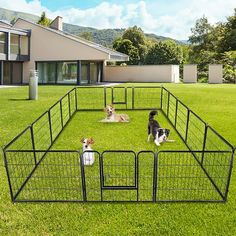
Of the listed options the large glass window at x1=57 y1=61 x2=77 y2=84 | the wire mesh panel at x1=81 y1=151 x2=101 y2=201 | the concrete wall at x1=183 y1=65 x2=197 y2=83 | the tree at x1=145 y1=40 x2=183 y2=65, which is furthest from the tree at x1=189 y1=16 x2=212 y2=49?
the wire mesh panel at x1=81 y1=151 x2=101 y2=201

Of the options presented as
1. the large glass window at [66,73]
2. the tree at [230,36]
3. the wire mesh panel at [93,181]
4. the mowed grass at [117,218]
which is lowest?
the mowed grass at [117,218]

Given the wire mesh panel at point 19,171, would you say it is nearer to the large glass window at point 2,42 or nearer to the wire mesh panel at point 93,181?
the wire mesh panel at point 93,181

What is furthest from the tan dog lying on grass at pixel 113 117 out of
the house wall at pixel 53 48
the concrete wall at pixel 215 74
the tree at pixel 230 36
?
the tree at pixel 230 36

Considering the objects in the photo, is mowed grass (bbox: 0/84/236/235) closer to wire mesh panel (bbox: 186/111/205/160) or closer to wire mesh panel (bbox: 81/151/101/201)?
wire mesh panel (bbox: 81/151/101/201)

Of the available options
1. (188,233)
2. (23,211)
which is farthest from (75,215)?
(188,233)

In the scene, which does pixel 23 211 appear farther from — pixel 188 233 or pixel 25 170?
pixel 188 233

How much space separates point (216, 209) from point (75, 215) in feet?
5.09

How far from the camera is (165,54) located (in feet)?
155

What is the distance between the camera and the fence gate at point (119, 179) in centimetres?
429

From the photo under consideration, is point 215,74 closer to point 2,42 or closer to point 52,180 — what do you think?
point 2,42

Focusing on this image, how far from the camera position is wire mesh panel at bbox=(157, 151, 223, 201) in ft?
14.2

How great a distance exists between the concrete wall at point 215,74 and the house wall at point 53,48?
10462mm

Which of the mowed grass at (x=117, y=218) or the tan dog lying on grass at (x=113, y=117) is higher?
the tan dog lying on grass at (x=113, y=117)

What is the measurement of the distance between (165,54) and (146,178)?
43.5 m
